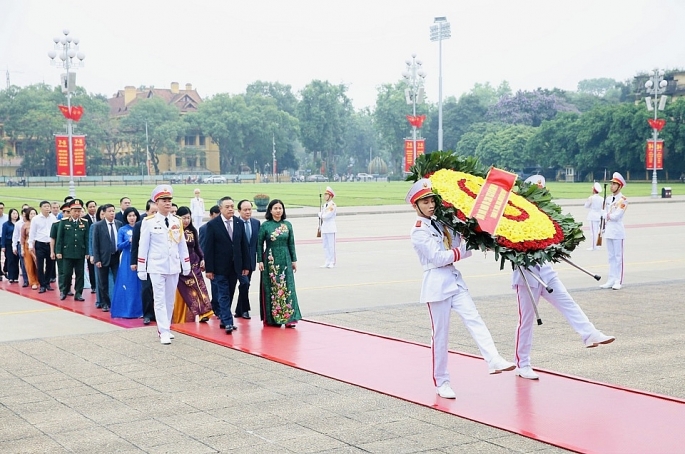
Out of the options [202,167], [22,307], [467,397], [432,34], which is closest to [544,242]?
[467,397]

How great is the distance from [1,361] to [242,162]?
115 m

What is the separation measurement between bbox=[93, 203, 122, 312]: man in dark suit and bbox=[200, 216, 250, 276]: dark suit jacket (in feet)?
7.65

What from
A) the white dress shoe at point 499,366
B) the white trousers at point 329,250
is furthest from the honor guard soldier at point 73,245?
the white dress shoe at point 499,366

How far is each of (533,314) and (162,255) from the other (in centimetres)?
456

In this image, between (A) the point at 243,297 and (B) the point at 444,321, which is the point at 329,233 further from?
(B) the point at 444,321

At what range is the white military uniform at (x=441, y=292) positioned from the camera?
22.9ft

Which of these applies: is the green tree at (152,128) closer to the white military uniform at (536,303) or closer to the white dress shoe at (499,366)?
the white military uniform at (536,303)

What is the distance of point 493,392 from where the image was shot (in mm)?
7289

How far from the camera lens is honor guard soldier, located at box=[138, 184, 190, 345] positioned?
9.92 metres

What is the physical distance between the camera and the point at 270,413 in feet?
22.3

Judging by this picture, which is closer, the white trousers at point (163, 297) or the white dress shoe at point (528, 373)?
the white dress shoe at point (528, 373)

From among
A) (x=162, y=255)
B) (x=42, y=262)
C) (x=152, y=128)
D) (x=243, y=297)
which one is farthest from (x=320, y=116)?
(x=162, y=255)

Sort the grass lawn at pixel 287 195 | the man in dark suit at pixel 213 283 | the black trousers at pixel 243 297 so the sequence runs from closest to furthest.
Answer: the man in dark suit at pixel 213 283
the black trousers at pixel 243 297
the grass lawn at pixel 287 195

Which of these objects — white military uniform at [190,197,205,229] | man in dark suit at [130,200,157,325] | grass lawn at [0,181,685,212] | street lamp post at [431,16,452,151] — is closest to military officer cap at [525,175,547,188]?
man in dark suit at [130,200,157,325]
